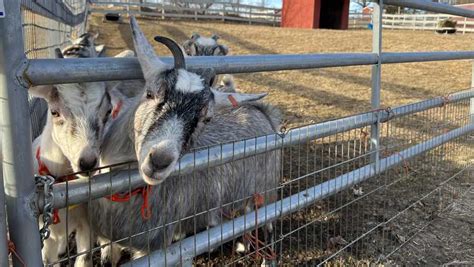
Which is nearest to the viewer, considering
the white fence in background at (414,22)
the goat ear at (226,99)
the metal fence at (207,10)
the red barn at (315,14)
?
the goat ear at (226,99)

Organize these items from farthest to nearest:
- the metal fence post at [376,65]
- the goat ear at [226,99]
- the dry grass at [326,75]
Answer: the dry grass at [326,75] < the metal fence post at [376,65] < the goat ear at [226,99]

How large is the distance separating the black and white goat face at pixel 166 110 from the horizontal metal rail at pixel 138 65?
0.20 feet

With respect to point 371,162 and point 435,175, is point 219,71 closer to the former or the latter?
point 371,162

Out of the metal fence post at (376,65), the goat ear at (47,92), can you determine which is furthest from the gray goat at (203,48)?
the goat ear at (47,92)

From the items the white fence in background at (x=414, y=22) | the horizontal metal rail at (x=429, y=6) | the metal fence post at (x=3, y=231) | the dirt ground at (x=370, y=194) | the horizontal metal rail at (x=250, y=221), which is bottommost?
the dirt ground at (x=370, y=194)

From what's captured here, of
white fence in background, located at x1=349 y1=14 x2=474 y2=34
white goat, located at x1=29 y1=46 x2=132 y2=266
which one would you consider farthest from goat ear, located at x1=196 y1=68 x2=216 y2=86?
white fence in background, located at x1=349 y1=14 x2=474 y2=34

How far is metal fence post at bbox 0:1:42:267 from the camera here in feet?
4.41

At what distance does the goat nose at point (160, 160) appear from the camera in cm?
179

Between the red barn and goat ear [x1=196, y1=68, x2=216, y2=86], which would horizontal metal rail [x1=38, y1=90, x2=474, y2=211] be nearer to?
goat ear [x1=196, y1=68, x2=216, y2=86]

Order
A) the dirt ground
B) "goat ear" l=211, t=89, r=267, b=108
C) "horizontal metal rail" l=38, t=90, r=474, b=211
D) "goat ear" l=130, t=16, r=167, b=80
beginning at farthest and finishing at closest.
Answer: the dirt ground < "goat ear" l=211, t=89, r=267, b=108 < "goat ear" l=130, t=16, r=167, b=80 < "horizontal metal rail" l=38, t=90, r=474, b=211

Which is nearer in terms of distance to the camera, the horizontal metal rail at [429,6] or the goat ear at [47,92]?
the goat ear at [47,92]

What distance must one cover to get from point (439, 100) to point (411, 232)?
1.20 m

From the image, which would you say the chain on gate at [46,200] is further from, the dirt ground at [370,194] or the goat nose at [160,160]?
the dirt ground at [370,194]

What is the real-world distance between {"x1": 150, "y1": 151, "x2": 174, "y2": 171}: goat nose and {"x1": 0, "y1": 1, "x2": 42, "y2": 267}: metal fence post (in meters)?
0.47
